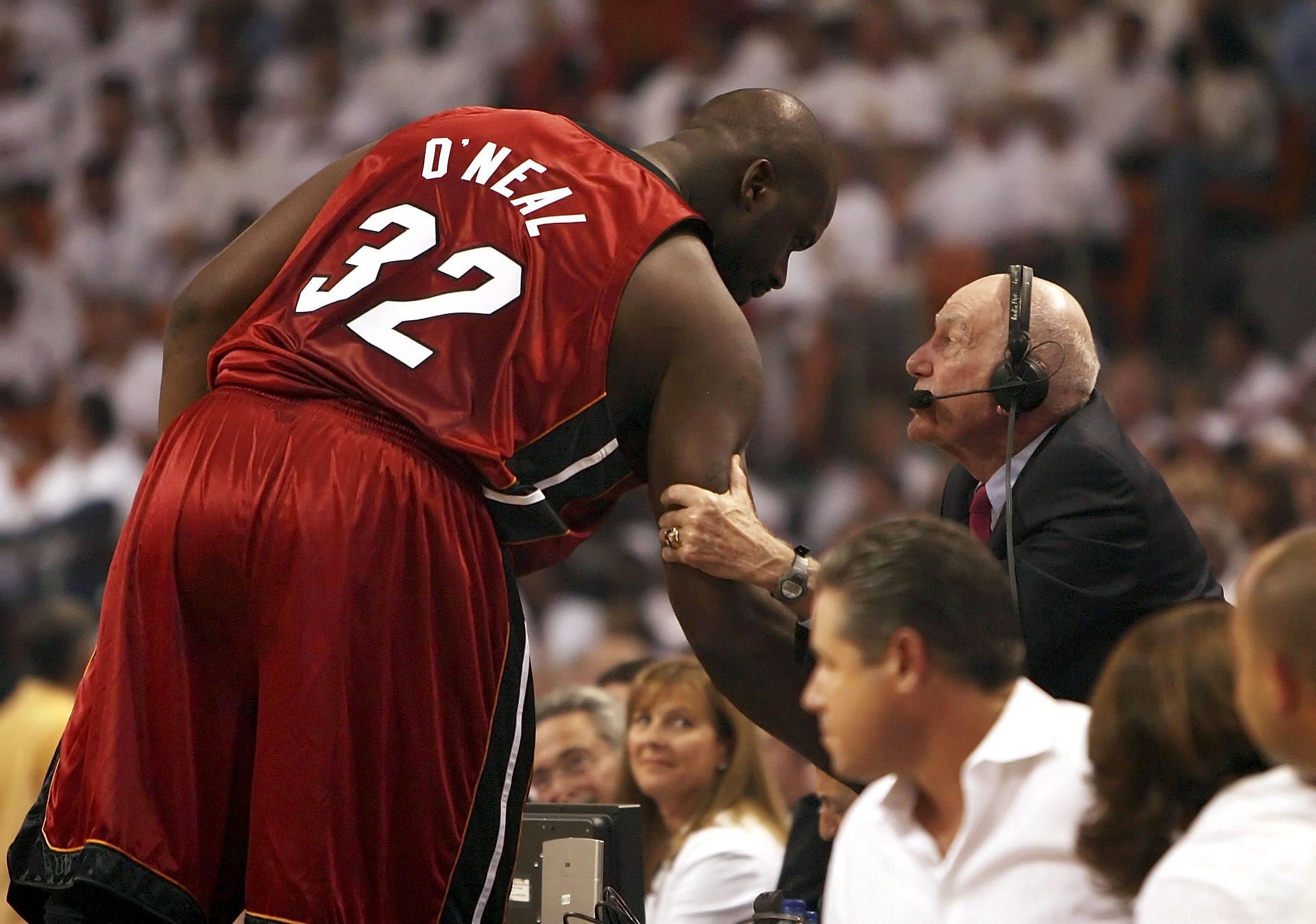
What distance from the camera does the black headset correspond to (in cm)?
319

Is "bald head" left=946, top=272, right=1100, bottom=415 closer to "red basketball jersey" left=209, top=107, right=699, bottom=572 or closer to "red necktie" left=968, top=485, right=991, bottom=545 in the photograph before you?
"red necktie" left=968, top=485, right=991, bottom=545

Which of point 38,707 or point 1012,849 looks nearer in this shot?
point 1012,849

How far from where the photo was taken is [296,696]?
2.48m

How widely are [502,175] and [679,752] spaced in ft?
7.55

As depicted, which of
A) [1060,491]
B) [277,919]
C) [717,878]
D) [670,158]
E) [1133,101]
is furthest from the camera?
[1133,101]

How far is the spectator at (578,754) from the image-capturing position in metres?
4.94

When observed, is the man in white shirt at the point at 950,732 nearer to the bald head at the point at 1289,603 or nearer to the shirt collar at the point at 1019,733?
the shirt collar at the point at 1019,733

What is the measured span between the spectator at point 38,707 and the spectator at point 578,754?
57.2 inches

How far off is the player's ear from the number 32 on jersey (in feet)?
1.75

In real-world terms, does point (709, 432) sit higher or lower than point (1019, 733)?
higher

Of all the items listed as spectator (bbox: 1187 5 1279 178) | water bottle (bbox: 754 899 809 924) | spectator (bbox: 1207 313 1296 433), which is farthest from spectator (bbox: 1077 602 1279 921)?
spectator (bbox: 1187 5 1279 178)

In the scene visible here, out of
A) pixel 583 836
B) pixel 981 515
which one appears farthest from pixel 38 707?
pixel 981 515

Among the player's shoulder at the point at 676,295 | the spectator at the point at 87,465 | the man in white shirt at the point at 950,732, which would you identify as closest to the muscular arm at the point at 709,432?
the player's shoulder at the point at 676,295

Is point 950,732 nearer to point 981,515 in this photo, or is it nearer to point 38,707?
point 981,515
